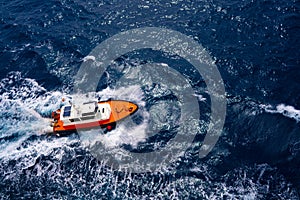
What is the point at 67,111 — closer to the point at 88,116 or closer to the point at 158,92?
the point at 88,116

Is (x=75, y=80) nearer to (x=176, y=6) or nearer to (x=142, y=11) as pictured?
(x=142, y=11)

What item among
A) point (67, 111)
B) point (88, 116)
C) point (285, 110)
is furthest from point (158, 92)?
point (285, 110)

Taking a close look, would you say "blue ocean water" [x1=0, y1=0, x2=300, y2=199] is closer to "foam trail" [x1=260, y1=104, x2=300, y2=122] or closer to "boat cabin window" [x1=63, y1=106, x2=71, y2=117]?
"foam trail" [x1=260, y1=104, x2=300, y2=122]

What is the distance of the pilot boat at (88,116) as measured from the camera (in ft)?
191

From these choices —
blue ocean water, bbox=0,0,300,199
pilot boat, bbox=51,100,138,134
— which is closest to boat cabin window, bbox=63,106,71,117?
pilot boat, bbox=51,100,138,134

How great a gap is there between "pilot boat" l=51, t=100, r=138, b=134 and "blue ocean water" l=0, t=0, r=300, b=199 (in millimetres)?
2327

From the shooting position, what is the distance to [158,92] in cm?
6397

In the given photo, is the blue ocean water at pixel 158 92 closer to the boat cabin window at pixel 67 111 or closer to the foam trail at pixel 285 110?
the foam trail at pixel 285 110

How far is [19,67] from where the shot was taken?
71.8 meters

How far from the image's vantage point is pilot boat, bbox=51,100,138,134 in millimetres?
58281

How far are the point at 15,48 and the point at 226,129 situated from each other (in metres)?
51.2

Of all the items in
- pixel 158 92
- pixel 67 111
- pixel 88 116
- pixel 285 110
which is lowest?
pixel 67 111

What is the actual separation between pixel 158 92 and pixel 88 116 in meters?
14.5

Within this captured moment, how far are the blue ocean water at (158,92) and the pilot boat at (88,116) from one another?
2.33m
